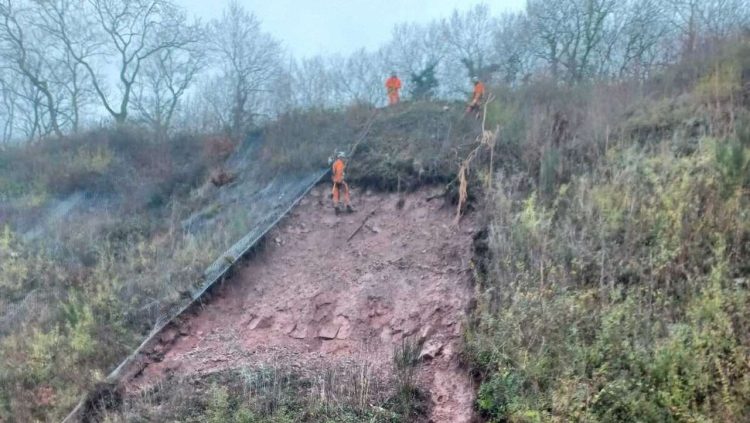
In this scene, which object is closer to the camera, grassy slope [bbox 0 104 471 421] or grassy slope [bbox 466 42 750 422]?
grassy slope [bbox 466 42 750 422]

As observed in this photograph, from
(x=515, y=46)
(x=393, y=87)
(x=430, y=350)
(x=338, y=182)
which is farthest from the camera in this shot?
(x=515, y=46)

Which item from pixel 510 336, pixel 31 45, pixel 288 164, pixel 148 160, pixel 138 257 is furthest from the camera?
pixel 31 45

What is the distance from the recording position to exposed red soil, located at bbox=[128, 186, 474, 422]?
293 inches

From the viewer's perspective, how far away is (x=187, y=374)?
7.48 meters

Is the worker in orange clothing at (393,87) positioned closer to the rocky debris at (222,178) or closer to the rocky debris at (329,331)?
the rocky debris at (222,178)

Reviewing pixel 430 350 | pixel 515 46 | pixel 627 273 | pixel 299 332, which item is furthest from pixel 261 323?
pixel 515 46

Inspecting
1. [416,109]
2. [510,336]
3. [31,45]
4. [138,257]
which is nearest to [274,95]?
[31,45]

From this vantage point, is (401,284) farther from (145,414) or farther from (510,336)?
(145,414)

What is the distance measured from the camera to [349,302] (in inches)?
337

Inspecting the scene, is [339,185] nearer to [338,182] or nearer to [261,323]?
[338,182]

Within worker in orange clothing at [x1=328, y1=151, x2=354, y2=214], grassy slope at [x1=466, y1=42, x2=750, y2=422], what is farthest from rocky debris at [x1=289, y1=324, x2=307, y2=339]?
worker in orange clothing at [x1=328, y1=151, x2=354, y2=214]

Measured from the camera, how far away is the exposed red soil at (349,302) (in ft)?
24.4

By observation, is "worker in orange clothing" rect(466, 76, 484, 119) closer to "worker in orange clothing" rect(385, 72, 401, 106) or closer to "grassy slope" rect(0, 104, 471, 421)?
"grassy slope" rect(0, 104, 471, 421)

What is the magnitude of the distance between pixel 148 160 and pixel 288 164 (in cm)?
542
